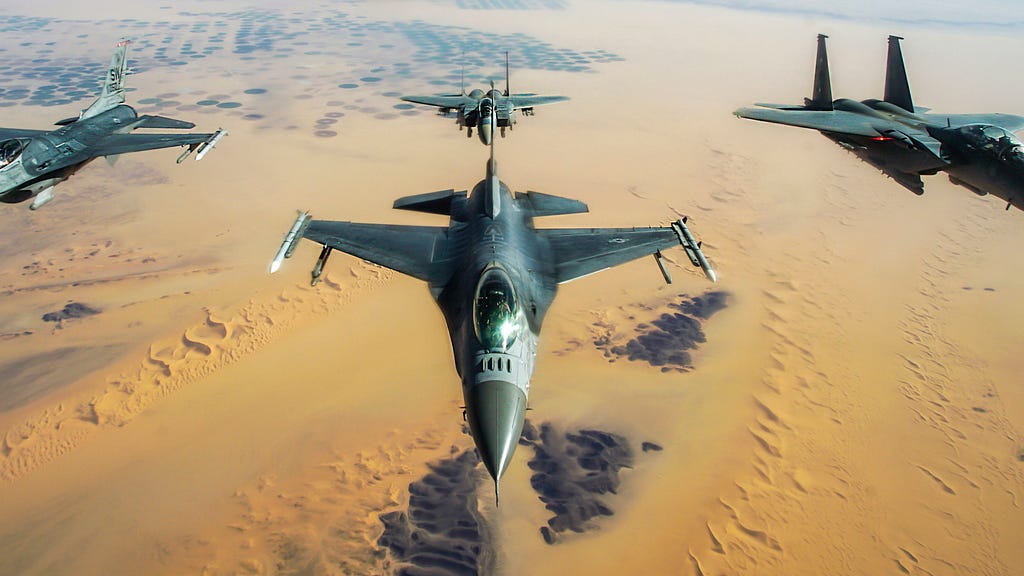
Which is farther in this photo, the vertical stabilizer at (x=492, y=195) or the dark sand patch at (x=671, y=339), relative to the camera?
the dark sand patch at (x=671, y=339)

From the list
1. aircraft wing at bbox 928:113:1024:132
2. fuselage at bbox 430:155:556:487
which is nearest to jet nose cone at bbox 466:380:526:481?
fuselage at bbox 430:155:556:487

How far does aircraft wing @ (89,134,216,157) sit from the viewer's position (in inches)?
1025

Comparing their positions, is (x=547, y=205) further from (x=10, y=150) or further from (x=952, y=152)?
(x=10, y=150)

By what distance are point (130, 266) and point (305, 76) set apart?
7075cm

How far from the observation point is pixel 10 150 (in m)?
22.4

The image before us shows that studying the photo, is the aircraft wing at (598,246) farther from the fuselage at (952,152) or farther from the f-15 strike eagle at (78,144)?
the f-15 strike eagle at (78,144)

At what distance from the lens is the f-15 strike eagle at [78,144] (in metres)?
22.7

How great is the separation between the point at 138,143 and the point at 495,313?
2508 centimetres

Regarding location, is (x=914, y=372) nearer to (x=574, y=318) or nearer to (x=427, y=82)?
(x=574, y=318)

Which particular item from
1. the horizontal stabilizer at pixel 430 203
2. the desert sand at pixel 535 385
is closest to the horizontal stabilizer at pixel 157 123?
the desert sand at pixel 535 385

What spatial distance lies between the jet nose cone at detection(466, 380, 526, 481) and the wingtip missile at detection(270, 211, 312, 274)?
837 centimetres

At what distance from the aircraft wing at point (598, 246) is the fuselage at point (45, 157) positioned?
23.8 meters

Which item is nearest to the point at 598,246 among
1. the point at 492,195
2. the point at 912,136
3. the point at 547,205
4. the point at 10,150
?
the point at 547,205

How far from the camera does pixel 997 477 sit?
1972 cm
